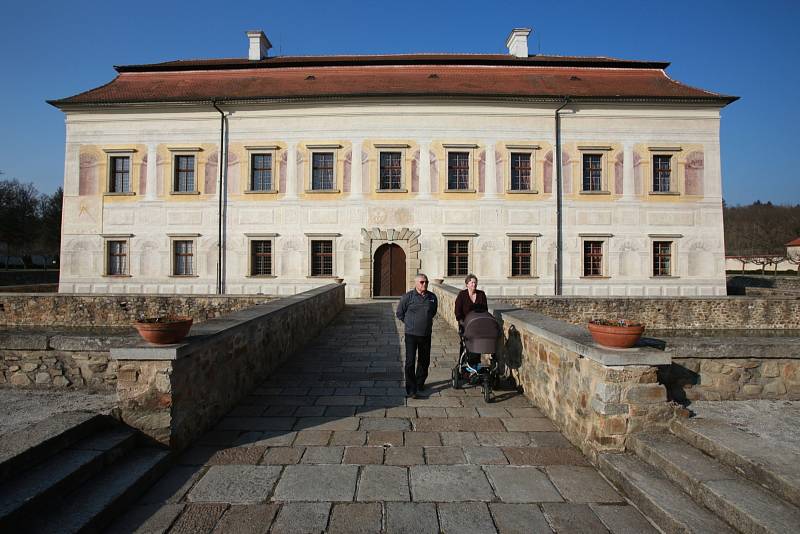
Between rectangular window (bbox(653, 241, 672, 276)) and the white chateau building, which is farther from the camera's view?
rectangular window (bbox(653, 241, 672, 276))

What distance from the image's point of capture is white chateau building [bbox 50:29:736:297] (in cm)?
1945

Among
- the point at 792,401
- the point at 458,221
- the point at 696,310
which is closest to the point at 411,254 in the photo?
the point at 458,221

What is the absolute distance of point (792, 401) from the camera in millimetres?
4320

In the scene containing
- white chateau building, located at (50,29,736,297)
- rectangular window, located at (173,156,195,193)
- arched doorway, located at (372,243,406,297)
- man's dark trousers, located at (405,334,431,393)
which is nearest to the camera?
man's dark trousers, located at (405,334,431,393)

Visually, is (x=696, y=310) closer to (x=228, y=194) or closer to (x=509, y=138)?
(x=509, y=138)

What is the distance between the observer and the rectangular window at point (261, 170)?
65.5 ft

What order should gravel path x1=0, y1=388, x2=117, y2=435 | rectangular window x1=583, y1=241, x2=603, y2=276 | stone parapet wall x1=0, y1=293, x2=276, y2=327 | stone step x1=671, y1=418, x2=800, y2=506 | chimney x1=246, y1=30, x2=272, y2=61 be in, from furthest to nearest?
chimney x1=246, y1=30, x2=272, y2=61 → rectangular window x1=583, y1=241, x2=603, y2=276 → stone parapet wall x1=0, y1=293, x2=276, y2=327 → gravel path x1=0, y1=388, x2=117, y2=435 → stone step x1=671, y1=418, x2=800, y2=506

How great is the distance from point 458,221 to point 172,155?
13567mm

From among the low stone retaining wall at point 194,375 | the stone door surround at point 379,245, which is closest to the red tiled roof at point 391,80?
the stone door surround at point 379,245

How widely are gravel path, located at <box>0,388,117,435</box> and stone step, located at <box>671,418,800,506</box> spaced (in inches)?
192

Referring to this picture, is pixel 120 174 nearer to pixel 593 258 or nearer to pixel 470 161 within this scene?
pixel 470 161

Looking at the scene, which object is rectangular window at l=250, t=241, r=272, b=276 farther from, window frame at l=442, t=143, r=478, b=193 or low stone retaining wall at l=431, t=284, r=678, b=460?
low stone retaining wall at l=431, t=284, r=678, b=460

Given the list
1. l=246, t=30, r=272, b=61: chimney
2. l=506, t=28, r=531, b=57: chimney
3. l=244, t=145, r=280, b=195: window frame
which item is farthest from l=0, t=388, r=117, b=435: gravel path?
l=506, t=28, r=531, b=57: chimney

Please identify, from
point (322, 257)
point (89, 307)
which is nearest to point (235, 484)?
point (89, 307)
